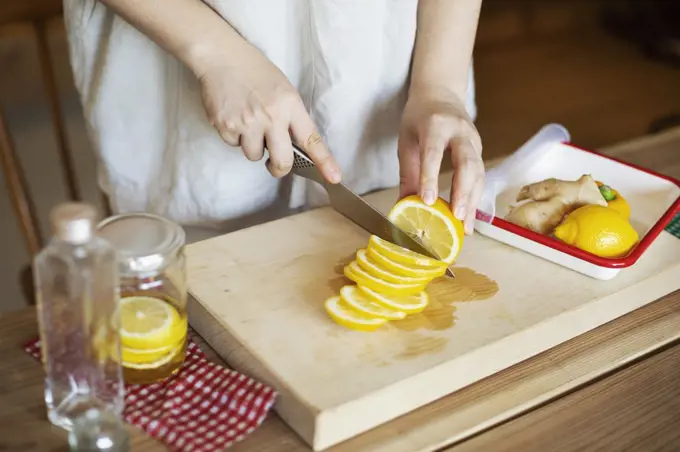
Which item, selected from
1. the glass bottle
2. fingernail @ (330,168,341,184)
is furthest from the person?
the glass bottle

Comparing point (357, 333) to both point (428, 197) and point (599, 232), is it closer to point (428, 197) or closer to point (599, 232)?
point (428, 197)

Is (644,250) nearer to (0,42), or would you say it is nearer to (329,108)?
(329,108)

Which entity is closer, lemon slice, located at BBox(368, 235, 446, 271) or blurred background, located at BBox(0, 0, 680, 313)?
lemon slice, located at BBox(368, 235, 446, 271)

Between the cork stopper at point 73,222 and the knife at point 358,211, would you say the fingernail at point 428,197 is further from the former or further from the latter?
the cork stopper at point 73,222

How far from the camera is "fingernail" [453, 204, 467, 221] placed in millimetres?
1017

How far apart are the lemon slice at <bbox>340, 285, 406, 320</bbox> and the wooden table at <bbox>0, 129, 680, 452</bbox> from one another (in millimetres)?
105

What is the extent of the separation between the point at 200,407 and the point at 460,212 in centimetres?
40

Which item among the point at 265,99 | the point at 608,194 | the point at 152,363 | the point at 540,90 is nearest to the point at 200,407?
the point at 152,363

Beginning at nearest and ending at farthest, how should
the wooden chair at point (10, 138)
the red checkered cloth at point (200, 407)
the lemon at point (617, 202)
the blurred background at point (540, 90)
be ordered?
1. the red checkered cloth at point (200, 407)
2. the lemon at point (617, 202)
3. the wooden chair at point (10, 138)
4. the blurred background at point (540, 90)

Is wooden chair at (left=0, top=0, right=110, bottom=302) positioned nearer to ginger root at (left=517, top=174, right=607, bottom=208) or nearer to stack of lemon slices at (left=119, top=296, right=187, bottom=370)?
stack of lemon slices at (left=119, top=296, right=187, bottom=370)

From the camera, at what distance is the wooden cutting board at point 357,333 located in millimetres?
823

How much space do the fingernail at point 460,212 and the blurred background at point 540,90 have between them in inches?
61.4

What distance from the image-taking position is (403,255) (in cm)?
94

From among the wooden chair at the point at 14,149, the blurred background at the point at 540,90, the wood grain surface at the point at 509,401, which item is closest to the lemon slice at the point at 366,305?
the wood grain surface at the point at 509,401
